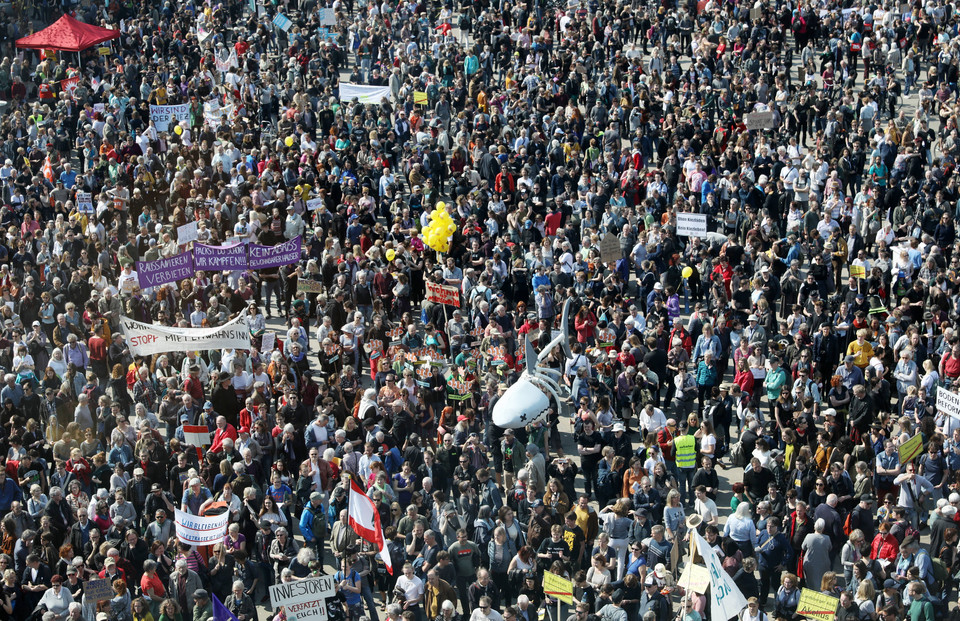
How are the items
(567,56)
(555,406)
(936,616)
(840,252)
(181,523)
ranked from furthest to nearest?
(567,56), (840,252), (555,406), (181,523), (936,616)

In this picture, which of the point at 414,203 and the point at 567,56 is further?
the point at 567,56

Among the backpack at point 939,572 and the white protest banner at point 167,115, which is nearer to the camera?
the backpack at point 939,572

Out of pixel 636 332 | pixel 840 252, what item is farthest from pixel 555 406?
pixel 840 252

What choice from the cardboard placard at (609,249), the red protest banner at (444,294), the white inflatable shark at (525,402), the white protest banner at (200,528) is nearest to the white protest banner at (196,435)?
the white protest banner at (200,528)

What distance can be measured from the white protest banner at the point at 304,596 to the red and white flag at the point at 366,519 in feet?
2.79

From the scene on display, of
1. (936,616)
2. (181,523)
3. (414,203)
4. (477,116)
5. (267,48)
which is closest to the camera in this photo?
(936,616)

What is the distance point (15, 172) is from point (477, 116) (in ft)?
28.9

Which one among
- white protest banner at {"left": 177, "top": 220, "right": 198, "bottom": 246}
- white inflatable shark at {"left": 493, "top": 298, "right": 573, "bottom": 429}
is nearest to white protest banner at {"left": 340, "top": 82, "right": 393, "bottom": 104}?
white protest banner at {"left": 177, "top": 220, "right": 198, "bottom": 246}

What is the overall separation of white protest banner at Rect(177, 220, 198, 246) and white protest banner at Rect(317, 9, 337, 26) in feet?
46.6

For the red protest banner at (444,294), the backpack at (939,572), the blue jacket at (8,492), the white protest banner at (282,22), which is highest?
the white protest banner at (282,22)

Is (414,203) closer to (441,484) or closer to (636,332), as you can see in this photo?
(636,332)

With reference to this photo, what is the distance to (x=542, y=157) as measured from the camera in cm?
2894

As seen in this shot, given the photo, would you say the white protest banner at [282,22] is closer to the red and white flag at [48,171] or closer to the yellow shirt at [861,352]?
the red and white flag at [48,171]

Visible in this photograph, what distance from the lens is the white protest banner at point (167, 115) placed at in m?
30.6
